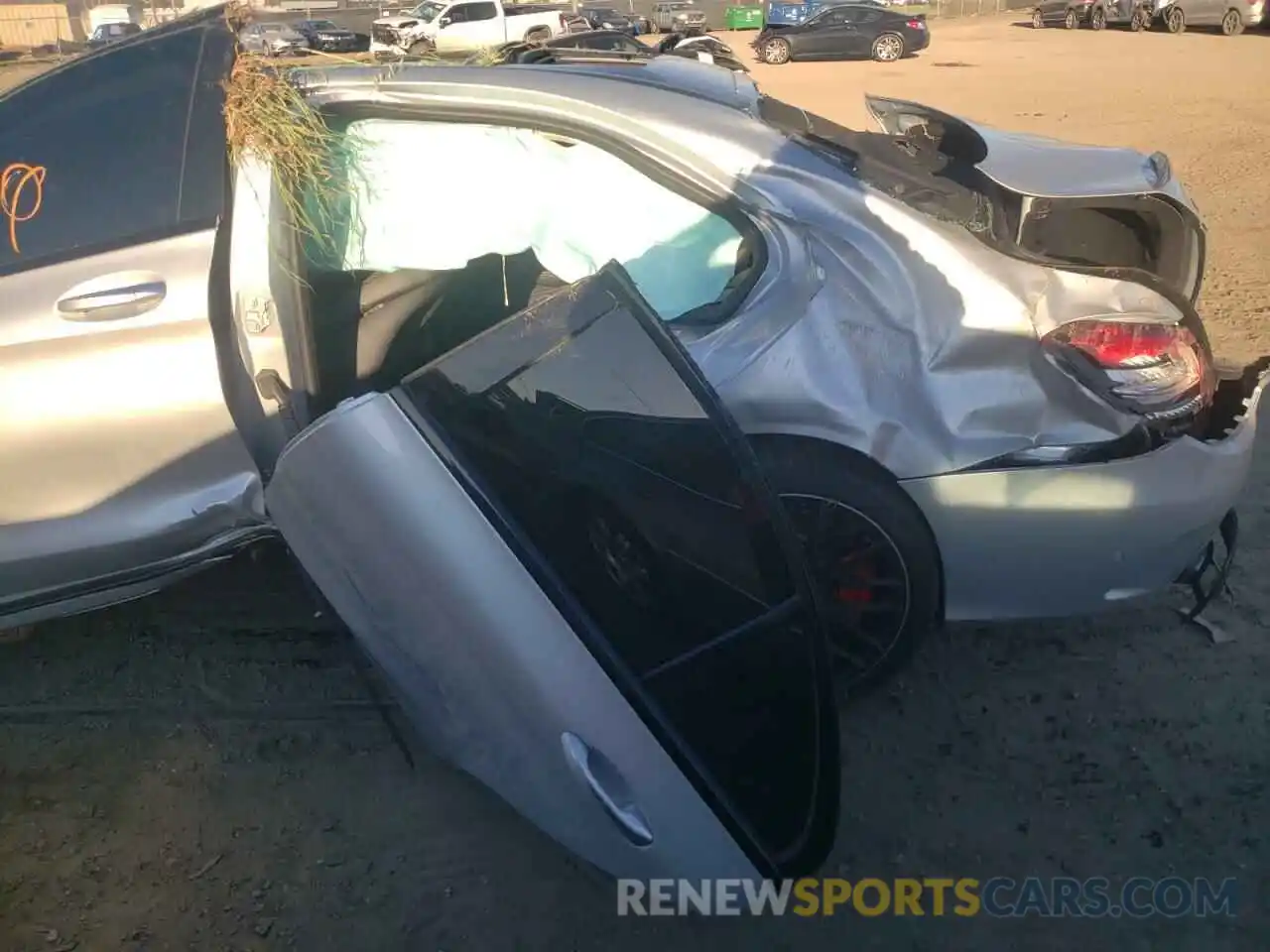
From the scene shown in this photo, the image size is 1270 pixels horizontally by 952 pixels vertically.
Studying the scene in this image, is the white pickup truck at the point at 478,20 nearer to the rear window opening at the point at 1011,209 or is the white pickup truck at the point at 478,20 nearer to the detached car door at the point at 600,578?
the rear window opening at the point at 1011,209

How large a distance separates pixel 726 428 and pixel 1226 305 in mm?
5309

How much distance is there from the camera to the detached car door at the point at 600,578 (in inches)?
73.0

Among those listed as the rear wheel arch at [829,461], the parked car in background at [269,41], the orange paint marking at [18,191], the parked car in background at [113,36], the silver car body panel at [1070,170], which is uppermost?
the parked car in background at [113,36]

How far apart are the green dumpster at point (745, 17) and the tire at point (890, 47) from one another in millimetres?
9038

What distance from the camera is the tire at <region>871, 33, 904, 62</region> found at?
26.5 meters

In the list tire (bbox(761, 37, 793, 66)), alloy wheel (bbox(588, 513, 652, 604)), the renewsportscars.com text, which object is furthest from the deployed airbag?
tire (bbox(761, 37, 793, 66))

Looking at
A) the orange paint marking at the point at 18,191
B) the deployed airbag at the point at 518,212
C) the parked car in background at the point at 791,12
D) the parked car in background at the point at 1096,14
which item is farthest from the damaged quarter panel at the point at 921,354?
the parked car in background at the point at 1096,14

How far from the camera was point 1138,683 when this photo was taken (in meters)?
2.96

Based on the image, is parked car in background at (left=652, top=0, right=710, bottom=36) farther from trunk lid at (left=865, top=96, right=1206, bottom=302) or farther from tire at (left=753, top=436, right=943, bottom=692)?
tire at (left=753, top=436, right=943, bottom=692)

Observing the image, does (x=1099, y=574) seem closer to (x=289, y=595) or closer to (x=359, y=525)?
(x=359, y=525)

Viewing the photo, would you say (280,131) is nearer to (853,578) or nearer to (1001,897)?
(853,578)

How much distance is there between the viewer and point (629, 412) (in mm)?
1976

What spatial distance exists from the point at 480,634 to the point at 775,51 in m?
27.7

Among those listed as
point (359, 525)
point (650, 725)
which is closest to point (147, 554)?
point (359, 525)
